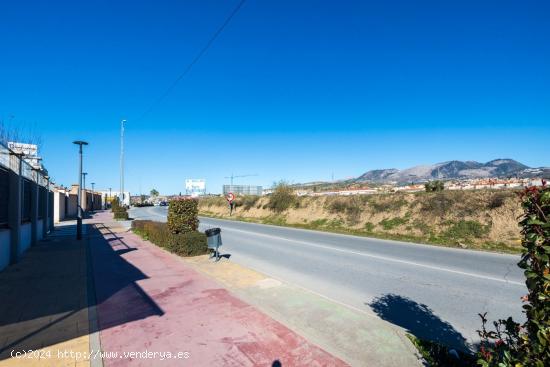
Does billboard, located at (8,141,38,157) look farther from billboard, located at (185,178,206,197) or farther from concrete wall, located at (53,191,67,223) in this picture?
billboard, located at (185,178,206,197)

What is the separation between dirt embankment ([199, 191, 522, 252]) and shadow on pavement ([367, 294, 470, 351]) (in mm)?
5301

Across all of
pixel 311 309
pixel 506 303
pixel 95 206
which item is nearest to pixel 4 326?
pixel 311 309

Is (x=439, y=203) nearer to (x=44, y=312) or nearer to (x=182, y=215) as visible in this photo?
(x=182, y=215)

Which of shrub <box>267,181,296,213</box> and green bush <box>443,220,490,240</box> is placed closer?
green bush <box>443,220,490,240</box>

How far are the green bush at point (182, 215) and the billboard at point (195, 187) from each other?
40924mm

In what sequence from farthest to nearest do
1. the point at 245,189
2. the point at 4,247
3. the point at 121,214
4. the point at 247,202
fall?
the point at 245,189, the point at 247,202, the point at 121,214, the point at 4,247

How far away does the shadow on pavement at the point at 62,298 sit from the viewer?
15.7ft

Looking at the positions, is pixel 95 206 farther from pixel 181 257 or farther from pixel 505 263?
pixel 505 263

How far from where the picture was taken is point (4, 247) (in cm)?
898

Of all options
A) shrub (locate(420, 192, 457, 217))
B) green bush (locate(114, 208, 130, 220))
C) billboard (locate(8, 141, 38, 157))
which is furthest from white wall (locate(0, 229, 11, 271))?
green bush (locate(114, 208, 130, 220))

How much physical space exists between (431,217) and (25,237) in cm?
2011

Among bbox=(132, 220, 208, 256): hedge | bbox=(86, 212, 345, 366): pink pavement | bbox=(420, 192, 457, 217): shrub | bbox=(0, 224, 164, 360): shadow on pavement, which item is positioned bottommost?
bbox=(86, 212, 345, 366): pink pavement

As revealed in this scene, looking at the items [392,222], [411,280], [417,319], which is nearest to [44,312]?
[417,319]

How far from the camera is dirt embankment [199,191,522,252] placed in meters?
14.4
